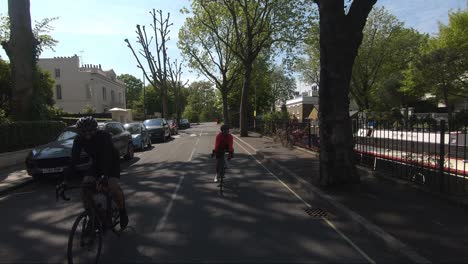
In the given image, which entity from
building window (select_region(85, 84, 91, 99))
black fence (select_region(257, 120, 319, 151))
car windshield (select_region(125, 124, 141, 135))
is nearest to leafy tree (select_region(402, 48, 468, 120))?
black fence (select_region(257, 120, 319, 151))

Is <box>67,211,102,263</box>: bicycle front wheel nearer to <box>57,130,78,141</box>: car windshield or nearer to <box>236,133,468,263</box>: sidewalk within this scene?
<box>236,133,468,263</box>: sidewalk

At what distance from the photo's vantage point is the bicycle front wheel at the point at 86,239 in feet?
16.0

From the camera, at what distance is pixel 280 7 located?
30.0m

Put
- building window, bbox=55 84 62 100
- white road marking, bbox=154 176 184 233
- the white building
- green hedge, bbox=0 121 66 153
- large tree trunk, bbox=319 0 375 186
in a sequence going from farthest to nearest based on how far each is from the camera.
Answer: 1. building window, bbox=55 84 62 100
2. the white building
3. green hedge, bbox=0 121 66 153
4. large tree trunk, bbox=319 0 375 186
5. white road marking, bbox=154 176 184 233

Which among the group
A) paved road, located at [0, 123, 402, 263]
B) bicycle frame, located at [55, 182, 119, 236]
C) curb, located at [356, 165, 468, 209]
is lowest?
paved road, located at [0, 123, 402, 263]

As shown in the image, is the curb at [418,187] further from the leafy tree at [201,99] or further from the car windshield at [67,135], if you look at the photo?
the leafy tree at [201,99]

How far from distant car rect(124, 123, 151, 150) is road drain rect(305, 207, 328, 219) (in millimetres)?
15652

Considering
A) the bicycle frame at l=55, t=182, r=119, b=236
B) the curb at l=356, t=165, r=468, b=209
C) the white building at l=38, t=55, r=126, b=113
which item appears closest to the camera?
the bicycle frame at l=55, t=182, r=119, b=236

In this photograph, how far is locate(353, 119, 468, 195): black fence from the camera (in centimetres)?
805

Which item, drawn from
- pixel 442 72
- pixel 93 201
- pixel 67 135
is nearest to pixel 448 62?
pixel 442 72

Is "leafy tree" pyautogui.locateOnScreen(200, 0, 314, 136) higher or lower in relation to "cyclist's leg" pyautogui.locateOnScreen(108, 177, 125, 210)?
higher

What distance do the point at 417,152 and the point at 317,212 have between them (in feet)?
11.1

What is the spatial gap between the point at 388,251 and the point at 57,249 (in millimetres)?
4502

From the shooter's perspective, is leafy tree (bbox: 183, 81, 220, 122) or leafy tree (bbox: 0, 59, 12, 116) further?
leafy tree (bbox: 183, 81, 220, 122)
